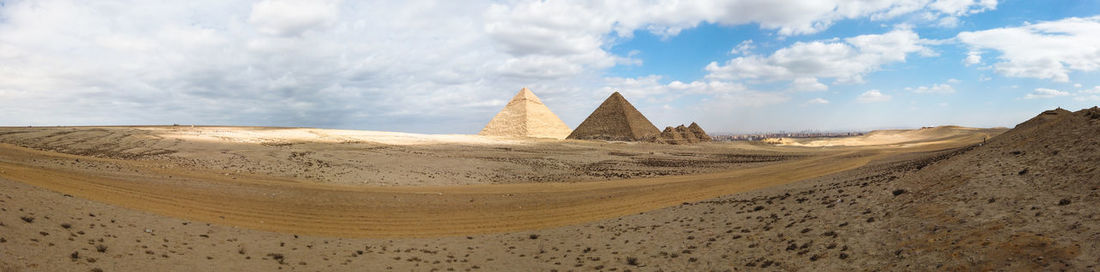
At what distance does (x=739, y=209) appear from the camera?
13562 mm

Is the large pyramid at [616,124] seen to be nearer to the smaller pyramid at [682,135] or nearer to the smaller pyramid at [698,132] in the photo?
the smaller pyramid at [682,135]

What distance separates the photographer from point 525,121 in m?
89.6

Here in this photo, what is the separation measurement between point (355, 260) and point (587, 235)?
21.0 ft

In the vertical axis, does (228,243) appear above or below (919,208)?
below

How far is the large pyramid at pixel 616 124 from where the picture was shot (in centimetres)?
7475

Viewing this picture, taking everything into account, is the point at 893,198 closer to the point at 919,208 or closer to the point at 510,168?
the point at 919,208

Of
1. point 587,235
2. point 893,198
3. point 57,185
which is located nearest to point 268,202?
point 57,185

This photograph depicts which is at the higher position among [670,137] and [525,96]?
[525,96]

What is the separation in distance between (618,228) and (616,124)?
63.9 meters

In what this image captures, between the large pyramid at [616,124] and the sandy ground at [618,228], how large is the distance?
55.9 metres

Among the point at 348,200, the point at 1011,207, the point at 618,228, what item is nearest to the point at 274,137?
the point at 348,200

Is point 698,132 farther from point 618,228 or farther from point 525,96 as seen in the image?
point 618,228

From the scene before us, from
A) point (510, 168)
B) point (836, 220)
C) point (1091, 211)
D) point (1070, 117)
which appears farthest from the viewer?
point (510, 168)

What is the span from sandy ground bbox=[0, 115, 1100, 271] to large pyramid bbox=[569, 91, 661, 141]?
55.9m
